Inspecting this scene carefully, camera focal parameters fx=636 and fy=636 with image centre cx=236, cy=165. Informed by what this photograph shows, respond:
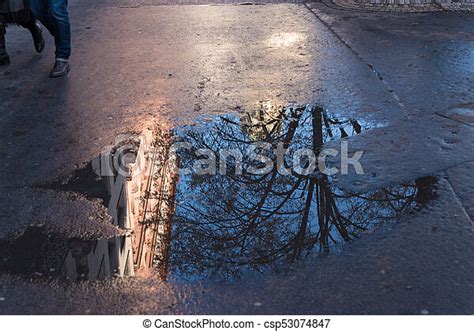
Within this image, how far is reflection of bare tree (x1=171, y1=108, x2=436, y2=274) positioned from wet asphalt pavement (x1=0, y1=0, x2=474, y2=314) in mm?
136

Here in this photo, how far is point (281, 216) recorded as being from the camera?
3738mm

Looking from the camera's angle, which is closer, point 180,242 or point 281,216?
point 180,242

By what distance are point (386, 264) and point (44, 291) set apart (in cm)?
171

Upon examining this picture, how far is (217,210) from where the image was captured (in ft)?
12.5

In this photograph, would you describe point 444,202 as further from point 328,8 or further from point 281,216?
point 328,8

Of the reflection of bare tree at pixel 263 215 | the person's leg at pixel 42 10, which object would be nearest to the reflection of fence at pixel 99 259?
the reflection of bare tree at pixel 263 215

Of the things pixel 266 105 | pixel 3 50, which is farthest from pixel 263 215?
pixel 3 50

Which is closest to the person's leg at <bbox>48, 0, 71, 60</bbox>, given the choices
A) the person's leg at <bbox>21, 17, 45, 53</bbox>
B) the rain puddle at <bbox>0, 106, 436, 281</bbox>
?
the person's leg at <bbox>21, 17, 45, 53</bbox>

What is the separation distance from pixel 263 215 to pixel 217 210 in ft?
0.92

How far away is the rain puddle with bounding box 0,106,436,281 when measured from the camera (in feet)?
10.9

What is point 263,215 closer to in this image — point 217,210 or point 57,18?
point 217,210

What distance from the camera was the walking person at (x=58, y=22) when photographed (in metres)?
6.39
